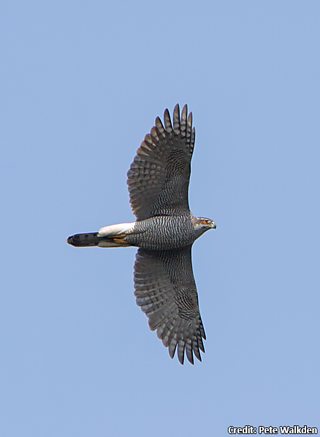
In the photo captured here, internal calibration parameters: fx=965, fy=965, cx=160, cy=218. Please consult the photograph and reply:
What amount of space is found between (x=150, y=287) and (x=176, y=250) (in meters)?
0.97

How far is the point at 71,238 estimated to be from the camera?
19766 millimetres

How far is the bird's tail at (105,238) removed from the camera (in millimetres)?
19562

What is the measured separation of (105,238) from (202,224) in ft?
6.58

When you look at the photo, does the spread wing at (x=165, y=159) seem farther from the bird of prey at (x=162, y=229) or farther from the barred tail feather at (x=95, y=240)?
the barred tail feather at (x=95, y=240)

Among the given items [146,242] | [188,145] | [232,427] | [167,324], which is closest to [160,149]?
[188,145]

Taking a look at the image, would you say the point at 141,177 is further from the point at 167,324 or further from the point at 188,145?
the point at 167,324

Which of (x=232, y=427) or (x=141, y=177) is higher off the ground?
(x=141, y=177)

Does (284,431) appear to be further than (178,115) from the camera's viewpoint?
No

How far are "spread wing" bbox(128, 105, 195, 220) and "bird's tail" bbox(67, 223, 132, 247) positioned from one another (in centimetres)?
77

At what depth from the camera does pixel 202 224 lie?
19.8m

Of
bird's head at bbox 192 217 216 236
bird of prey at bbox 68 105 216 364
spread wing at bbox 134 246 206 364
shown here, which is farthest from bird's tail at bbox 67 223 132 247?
bird's head at bbox 192 217 216 236

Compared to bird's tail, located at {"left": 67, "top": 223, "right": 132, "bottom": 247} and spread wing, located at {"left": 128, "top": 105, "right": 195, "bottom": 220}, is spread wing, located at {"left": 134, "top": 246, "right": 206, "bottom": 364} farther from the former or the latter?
spread wing, located at {"left": 128, "top": 105, "right": 195, "bottom": 220}

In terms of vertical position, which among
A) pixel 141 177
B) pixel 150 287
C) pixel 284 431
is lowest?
pixel 284 431

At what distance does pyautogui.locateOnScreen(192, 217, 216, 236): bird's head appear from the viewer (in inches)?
778
